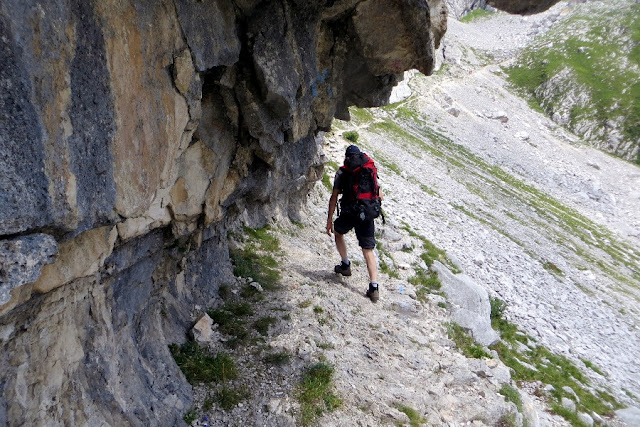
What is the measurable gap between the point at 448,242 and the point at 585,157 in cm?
5857

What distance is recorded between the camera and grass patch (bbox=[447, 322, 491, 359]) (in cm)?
1233

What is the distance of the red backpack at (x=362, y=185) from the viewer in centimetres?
1089

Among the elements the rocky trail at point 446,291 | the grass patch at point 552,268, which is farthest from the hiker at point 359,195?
the grass patch at point 552,268

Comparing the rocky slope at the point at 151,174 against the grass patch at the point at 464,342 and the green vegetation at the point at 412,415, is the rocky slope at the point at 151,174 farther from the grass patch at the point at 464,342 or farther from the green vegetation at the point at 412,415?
the grass patch at the point at 464,342

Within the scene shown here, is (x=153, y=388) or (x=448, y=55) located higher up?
(x=448, y=55)

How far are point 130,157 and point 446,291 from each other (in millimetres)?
12653

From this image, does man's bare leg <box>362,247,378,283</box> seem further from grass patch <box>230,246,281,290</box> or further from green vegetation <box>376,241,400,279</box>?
green vegetation <box>376,241,400,279</box>

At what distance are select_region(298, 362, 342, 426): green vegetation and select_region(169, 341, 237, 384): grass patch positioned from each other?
4.20 feet

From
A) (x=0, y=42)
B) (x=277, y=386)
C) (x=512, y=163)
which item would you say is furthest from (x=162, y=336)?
(x=512, y=163)

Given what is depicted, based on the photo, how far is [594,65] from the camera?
295 ft

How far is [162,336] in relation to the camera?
7641 millimetres

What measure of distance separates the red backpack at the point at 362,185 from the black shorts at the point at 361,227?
0.36 meters

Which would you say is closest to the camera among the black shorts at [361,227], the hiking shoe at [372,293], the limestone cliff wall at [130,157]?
the limestone cliff wall at [130,157]

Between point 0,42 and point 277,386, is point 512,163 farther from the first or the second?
point 0,42
